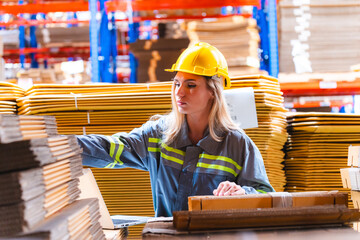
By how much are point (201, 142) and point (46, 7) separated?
4.60 metres

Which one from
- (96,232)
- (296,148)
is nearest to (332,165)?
(296,148)

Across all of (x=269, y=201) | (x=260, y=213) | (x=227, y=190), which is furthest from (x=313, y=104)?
(x=260, y=213)

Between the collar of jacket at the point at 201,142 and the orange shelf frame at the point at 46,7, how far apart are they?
4339 mm

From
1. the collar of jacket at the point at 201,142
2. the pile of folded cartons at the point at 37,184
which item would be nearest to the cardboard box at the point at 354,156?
the collar of jacket at the point at 201,142

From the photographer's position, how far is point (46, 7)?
686 cm

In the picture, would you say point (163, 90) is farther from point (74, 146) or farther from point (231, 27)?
point (74, 146)

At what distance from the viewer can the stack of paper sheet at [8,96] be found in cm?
419

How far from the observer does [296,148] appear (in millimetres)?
4656

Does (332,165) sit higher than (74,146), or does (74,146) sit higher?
(74,146)

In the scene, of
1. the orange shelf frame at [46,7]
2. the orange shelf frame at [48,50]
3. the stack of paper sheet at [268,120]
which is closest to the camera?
the stack of paper sheet at [268,120]

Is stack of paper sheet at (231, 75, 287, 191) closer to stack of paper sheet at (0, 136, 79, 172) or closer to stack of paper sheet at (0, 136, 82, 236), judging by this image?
stack of paper sheet at (0, 136, 82, 236)

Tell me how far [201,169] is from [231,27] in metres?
2.77

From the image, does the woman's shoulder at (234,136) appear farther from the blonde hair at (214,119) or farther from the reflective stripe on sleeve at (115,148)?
the reflective stripe on sleeve at (115,148)

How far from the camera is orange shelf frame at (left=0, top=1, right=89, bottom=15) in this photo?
6.86m
